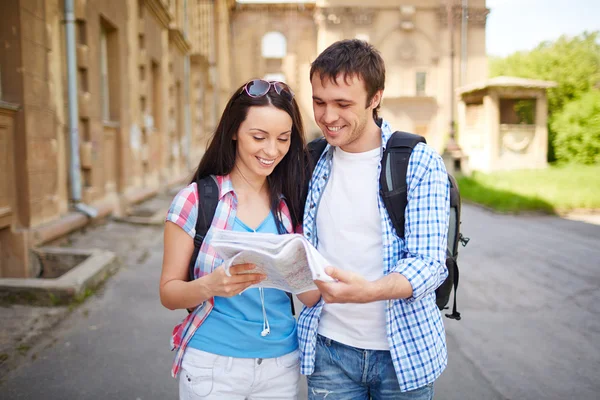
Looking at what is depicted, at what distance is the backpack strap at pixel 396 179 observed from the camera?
2168mm

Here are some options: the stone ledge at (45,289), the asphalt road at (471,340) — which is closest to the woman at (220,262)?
the asphalt road at (471,340)

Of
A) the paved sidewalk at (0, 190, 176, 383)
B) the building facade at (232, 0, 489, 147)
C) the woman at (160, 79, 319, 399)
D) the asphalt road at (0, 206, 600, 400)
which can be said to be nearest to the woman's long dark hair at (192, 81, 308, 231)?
the woman at (160, 79, 319, 399)

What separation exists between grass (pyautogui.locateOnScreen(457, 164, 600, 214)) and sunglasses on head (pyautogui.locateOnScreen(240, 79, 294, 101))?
12.5 metres

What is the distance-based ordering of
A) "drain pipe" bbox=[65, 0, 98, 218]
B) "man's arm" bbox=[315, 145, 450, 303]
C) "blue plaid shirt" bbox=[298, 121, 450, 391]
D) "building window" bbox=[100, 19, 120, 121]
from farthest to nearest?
"building window" bbox=[100, 19, 120, 121]
"drain pipe" bbox=[65, 0, 98, 218]
"blue plaid shirt" bbox=[298, 121, 450, 391]
"man's arm" bbox=[315, 145, 450, 303]

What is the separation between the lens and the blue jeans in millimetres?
2229

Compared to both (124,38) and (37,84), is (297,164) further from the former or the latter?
(124,38)

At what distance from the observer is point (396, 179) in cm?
217

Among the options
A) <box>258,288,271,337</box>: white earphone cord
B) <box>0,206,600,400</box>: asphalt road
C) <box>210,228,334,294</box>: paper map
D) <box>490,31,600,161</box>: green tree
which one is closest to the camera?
<box>210,228,334,294</box>: paper map

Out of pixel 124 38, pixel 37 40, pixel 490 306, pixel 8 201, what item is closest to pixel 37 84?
Answer: pixel 37 40

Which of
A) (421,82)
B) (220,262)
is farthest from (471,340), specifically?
(421,82)

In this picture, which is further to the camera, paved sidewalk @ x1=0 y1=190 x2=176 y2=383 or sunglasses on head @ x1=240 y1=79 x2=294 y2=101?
paved sidewalk @ x1=0 y1=190 x2=176 y2=383

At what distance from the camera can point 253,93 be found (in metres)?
2.25

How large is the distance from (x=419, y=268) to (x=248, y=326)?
0.73 metres

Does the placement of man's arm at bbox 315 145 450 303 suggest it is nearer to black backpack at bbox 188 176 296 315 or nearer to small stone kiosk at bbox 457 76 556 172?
black backpack at bbox 188 176 296 315
